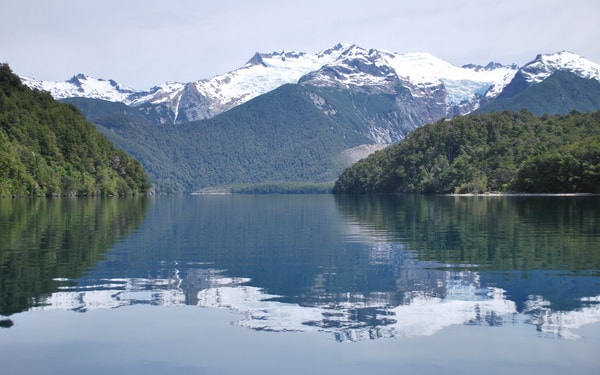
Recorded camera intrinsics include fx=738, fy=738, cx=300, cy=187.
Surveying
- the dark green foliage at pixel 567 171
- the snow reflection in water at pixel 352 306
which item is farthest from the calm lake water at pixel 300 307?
the dark green foliage at pixel 567 171

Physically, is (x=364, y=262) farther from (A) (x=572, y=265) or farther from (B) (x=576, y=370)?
(B) (x=576, y=370)

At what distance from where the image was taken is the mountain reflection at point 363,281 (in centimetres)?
2425

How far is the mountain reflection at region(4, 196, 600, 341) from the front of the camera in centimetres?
2425

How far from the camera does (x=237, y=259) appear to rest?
41.0m

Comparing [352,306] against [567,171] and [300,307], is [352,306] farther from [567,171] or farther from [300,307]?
[567,171]

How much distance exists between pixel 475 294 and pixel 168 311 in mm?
11698

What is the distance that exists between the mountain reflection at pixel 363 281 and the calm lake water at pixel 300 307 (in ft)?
0.30

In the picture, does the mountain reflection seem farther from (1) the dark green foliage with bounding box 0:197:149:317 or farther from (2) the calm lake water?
(1) the dark green foliage with bounding box 0:197:149:317

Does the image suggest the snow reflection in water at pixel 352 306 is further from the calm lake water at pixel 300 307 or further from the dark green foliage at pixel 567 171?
the dark green foliage at pixel 567 171

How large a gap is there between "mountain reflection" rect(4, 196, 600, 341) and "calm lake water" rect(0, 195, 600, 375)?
0.09 metres

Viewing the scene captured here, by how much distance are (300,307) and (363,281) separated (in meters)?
6.55

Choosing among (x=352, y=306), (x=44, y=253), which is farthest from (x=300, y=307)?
(x=44, y=253)

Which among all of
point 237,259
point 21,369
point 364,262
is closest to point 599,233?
point 364,262

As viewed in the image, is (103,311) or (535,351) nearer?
(535,351)
